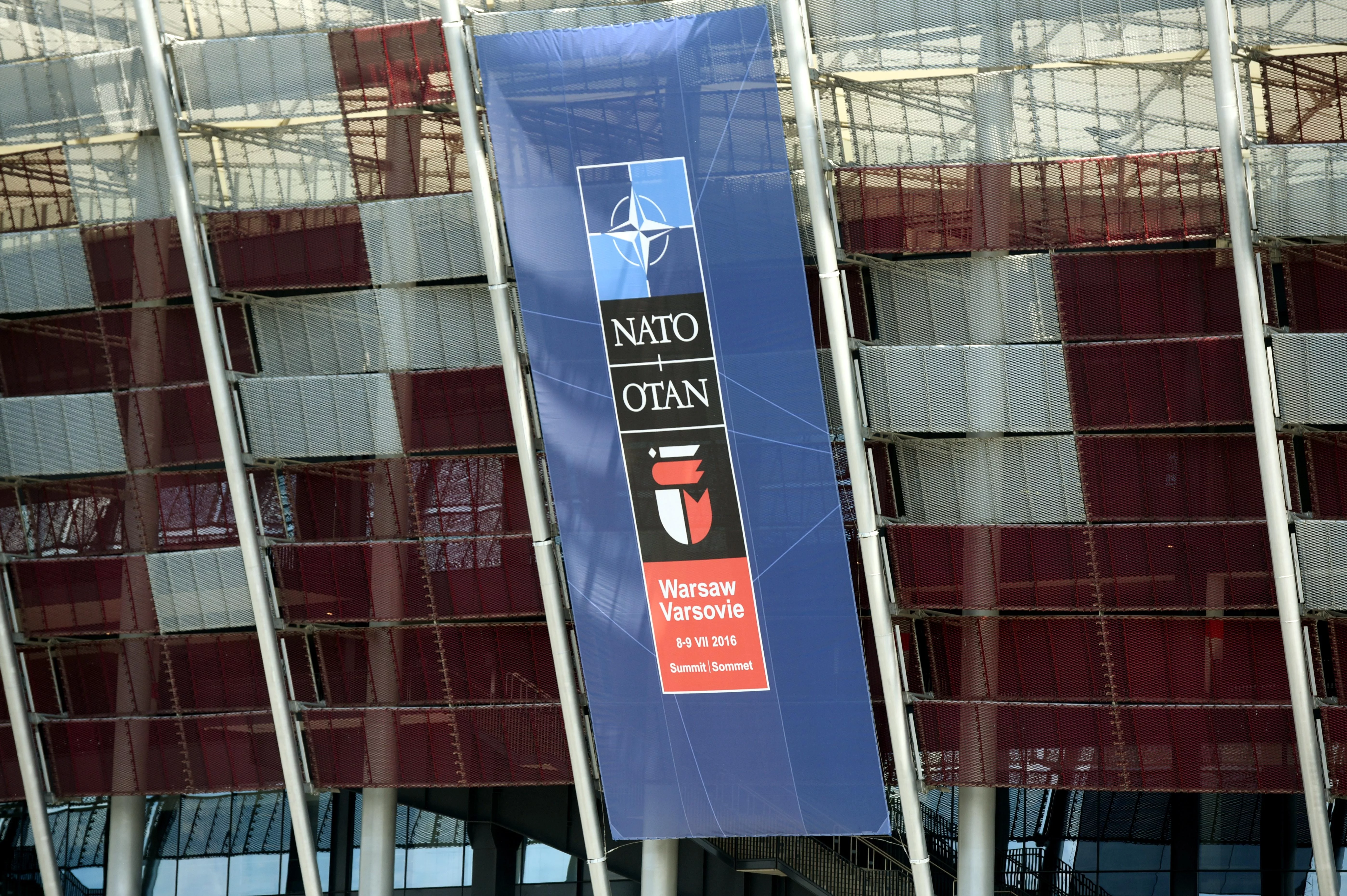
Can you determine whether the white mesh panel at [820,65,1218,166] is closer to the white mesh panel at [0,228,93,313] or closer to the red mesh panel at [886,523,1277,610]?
the red mesh panel at [886,523,1277,610]

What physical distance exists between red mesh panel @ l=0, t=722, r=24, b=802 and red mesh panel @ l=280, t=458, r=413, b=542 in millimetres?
6796

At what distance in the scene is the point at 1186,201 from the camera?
2558cm

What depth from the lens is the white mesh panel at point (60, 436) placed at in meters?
30.1

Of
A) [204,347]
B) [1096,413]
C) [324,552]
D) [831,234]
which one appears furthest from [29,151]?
[1096,413]

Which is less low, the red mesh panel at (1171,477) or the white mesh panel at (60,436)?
the white mesh panel at (60,436)

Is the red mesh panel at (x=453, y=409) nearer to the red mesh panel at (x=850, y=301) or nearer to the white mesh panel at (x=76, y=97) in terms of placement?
the red mesh panel at (x=850, y=301)

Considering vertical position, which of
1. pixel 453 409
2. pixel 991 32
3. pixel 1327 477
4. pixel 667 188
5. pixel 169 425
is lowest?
pixel 1327 477

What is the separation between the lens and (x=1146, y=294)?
1030 inches

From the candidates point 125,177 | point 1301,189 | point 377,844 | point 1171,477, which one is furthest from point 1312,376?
point 125,177

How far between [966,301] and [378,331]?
31.8ft

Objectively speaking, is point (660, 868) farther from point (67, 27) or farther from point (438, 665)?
point (67, 27)

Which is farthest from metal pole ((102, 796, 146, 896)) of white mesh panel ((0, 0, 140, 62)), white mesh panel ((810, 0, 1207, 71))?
white mesh panel ((810, 0, 1207, 71))

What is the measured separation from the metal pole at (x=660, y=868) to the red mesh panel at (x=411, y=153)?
38.2ft

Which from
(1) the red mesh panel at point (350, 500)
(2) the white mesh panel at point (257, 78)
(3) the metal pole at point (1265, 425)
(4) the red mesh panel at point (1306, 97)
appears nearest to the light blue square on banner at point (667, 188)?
(2) the white mesh panel at point (257, 78)
